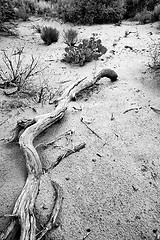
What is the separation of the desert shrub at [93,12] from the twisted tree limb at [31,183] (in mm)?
4784

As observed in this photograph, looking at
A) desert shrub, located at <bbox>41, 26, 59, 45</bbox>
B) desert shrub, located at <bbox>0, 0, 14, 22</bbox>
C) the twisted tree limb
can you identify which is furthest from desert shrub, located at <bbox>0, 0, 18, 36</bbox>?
the twisted tree limb

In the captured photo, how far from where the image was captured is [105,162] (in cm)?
219

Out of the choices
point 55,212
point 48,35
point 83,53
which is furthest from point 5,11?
point 55,212

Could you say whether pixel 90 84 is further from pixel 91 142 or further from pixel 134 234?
pixel 134 234

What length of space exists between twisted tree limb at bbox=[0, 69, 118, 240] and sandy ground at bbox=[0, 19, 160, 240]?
11 centimetres

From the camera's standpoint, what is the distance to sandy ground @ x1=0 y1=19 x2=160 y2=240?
1.71 meters

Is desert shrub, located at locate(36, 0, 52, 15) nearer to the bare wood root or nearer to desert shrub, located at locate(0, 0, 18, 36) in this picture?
desert shrub, located at locate(0, 0, 18, 36)

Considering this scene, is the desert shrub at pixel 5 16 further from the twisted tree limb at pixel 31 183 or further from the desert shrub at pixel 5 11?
the twisted tree limb at pixel 31 183

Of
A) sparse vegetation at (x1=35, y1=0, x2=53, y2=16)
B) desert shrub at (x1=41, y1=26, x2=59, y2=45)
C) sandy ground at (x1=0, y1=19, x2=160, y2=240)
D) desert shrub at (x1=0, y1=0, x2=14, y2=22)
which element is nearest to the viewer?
sandy ground at (x1=0, y1=19, x2=160, y2=240)

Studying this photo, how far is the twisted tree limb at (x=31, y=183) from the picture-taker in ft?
4.97

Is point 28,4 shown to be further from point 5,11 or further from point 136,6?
point 136,6

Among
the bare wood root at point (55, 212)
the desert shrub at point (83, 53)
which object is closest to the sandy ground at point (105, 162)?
the bare wood root at point (55, 212)

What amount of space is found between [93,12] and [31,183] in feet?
21.5

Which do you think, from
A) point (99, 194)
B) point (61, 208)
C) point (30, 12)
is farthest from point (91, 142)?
point (30, 12)
